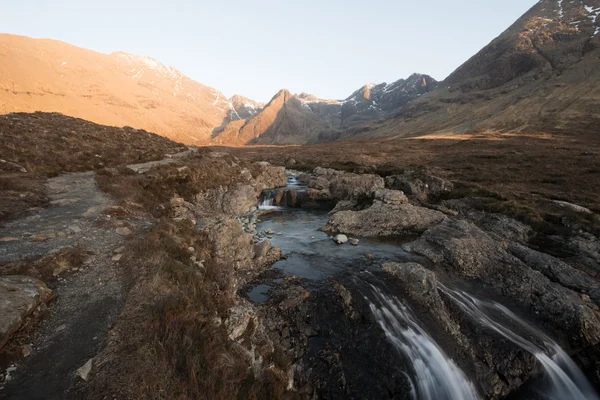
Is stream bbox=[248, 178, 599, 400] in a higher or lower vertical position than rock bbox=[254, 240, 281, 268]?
lower

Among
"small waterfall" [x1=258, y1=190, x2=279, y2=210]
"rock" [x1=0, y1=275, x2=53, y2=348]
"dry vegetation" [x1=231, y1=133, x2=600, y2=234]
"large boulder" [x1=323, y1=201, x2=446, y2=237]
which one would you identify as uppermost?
"rock" [x1=0, y1=275, x2=53, y2=348]

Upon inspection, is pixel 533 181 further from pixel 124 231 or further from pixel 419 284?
pixel 124 231

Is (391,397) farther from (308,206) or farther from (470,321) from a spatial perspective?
(308,206)

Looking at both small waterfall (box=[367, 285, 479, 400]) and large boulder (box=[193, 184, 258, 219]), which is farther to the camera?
large boulder (box=[193, 184, 258, 219])

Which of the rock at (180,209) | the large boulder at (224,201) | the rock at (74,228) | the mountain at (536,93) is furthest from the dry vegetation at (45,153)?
the mountain at (536,93)

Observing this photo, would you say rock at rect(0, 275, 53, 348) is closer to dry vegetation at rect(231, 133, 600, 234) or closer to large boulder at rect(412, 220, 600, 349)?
large boulder at rect(412, 220, 600, 349)

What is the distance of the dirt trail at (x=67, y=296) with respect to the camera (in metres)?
5.44

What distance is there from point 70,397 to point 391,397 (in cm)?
933

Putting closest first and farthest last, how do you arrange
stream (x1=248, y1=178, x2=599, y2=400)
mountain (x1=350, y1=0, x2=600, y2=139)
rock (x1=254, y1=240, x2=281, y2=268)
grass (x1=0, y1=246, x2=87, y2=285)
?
1. grass (x1=0, y1=246, x2=87, y2=285)
2. stream (x1=248, y1=178, x2=599, y2=400)
3. rock (x1=254, y1=240, x2=281, y2=268)
4. mountain (x1=350, y1=0, x2=600, y2=139)

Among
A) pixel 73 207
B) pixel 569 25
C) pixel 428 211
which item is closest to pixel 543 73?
pixel 569 25

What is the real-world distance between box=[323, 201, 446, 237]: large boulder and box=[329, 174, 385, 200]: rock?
7631 mm

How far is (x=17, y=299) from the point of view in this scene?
6672 millimetres

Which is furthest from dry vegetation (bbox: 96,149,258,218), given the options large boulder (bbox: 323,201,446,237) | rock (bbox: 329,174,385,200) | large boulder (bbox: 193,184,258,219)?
large boulder (bbox: 323,201,446,237)

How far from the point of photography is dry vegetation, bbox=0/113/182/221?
51.0 feet
